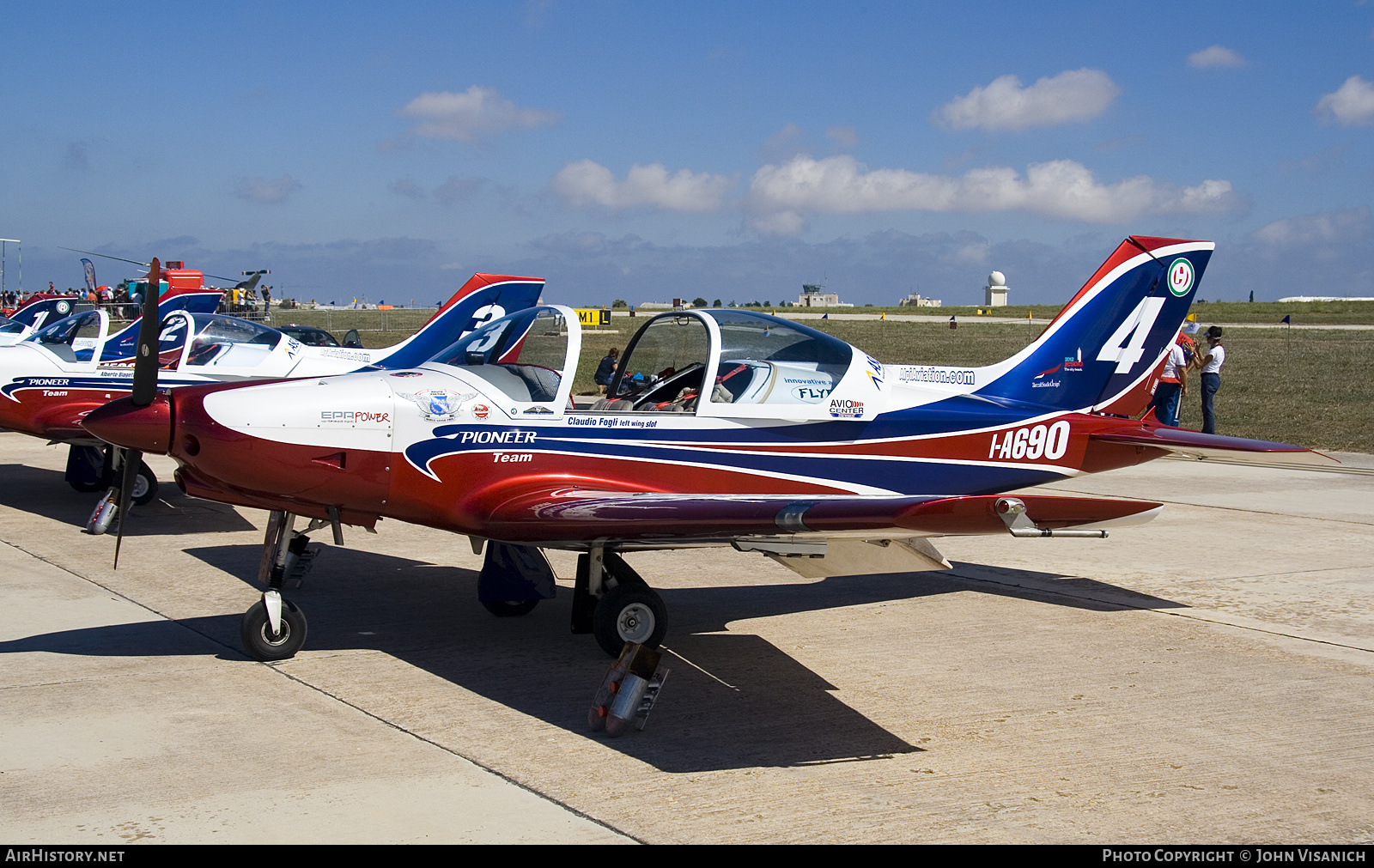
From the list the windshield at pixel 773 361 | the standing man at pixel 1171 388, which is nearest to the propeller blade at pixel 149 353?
the windshield at pixel 773 361

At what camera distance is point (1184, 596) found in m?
8.16

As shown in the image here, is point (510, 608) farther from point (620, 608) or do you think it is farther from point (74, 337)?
point (74, 337)

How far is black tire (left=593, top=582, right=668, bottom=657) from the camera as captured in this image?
21.1 feet

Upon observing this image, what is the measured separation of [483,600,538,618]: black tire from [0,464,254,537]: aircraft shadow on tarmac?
4389 mm

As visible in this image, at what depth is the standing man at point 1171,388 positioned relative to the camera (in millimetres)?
16781

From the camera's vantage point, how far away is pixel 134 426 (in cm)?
588

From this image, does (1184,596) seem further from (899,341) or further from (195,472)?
(899,341)

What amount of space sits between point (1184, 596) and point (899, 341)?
1675 inches

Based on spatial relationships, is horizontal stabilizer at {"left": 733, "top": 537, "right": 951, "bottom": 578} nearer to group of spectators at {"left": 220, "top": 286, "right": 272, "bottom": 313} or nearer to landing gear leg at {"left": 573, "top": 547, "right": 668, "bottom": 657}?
landing gear leg at {"left": 573, "top": 547, "right": 668, "bottom": 657}

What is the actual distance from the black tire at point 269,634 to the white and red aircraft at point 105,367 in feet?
17.7

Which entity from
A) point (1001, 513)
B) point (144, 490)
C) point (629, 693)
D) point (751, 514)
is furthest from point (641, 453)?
point (144, 490)

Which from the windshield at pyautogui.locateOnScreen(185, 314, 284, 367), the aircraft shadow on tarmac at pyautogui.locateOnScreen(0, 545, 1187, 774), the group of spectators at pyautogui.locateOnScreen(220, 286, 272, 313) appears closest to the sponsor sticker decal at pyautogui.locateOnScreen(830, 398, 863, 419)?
the aircraft shadow on tarmac at pyautogui.locateOnScreen(0, 545, 1187, 774)

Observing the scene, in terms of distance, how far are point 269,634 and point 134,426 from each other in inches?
53.6
